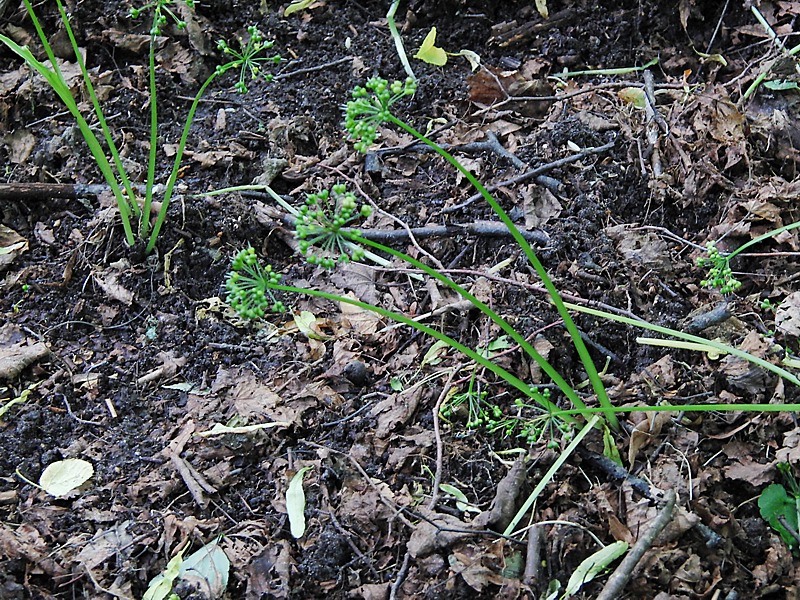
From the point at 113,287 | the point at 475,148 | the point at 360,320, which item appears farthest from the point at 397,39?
the point at 113,287

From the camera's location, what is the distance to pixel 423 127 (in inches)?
108

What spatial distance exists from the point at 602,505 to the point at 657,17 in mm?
2100

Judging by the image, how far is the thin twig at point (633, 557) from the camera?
4.91ft

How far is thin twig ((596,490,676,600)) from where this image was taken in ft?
4.91

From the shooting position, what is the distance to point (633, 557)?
4.95ft

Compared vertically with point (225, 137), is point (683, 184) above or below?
below

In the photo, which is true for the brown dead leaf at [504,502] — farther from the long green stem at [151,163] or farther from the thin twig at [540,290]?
the long green stem at [151,163]

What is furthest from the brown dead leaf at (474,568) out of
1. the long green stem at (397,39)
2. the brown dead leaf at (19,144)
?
the brown dead leaf at (19,144)

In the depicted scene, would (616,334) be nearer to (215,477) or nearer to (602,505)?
(602,505)

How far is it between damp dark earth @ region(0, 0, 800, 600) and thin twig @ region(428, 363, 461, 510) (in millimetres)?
12

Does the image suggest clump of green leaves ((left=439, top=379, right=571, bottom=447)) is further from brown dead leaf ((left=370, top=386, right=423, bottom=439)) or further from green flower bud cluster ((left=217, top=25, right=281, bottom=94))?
green flower bud cluster ((left=217, top=25, right=281, bottom=94))

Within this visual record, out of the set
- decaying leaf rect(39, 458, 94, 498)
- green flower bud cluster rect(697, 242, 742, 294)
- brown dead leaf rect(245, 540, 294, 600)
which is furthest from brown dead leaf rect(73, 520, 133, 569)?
green flower bud cluster rect(697, 242, 742, 294)

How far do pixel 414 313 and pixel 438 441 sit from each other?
19.3 inches

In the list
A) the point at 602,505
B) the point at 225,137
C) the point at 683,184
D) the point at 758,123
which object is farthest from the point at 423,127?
the point at 602,505
